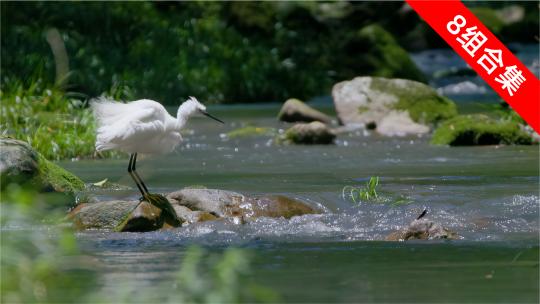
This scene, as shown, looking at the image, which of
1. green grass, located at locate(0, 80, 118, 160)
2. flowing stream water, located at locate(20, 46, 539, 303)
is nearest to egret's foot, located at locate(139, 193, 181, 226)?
flowing stream water, located at locate(20, 46, 539, 303)

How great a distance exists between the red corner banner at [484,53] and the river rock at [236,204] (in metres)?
1.91

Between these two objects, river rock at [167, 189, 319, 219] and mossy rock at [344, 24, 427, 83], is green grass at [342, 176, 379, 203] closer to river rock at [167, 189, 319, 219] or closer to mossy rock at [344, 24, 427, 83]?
river rock at [167, 189, 319, 219]

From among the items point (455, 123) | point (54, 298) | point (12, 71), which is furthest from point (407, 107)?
point (54, 298)

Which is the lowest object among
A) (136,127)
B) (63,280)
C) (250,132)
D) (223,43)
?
(63,280)

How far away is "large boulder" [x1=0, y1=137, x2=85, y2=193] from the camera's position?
10.4 meters

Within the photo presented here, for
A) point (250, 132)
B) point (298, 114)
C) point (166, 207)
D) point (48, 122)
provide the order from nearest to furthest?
point (166, 207)
point (48, 122)
point (250, 132)
point (298, 114)

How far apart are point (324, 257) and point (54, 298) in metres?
2.29

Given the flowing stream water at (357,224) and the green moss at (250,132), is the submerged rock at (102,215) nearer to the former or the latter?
the flowing stream water at (357,224)

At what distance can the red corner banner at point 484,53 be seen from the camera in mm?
9992

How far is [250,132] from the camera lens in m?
18.5

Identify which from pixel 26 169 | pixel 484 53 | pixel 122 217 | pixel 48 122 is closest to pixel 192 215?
pixel 122 217

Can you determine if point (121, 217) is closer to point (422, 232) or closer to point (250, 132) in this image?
point (422, 232)

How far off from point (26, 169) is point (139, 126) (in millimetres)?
1162

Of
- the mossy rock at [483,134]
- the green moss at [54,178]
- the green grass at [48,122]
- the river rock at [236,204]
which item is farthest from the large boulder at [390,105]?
the river rock at [236,204]
